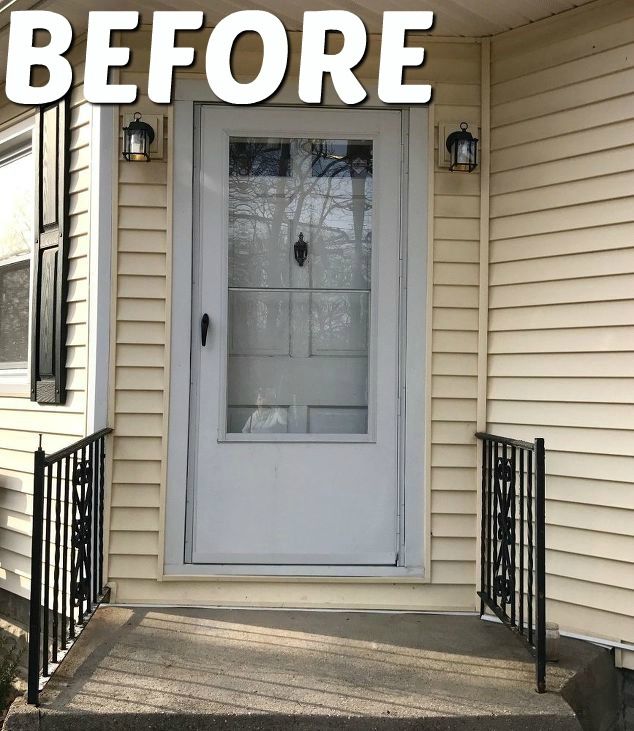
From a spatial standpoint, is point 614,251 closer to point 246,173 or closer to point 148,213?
point 246,173

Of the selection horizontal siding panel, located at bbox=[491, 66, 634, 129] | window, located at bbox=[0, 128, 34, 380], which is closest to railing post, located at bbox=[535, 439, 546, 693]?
horizontal siding panel, located at bbox=[491, 66, 634, 129]

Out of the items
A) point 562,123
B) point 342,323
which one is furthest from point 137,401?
point 562,123

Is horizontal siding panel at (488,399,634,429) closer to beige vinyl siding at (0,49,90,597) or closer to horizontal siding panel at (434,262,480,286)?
horizontal siding panel at (434,262,480,286)

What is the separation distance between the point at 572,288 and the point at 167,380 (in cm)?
167

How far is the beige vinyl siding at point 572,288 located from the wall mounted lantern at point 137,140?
4.74ft

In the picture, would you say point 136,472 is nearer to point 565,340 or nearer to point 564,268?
point 565,340

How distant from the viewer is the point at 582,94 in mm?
2777

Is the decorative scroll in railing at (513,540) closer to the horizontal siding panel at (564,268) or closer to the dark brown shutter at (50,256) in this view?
the horizontal siding panel at (564,268)

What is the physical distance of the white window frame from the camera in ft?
11.2

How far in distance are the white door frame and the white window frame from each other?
0.86 meters

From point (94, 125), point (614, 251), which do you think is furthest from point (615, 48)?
point (94, 125)

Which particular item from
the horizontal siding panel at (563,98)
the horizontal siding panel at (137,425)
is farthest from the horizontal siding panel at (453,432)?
the horizontal siding panel at (563,98)

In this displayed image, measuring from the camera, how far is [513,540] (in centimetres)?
259

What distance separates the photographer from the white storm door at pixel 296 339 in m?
2.98
